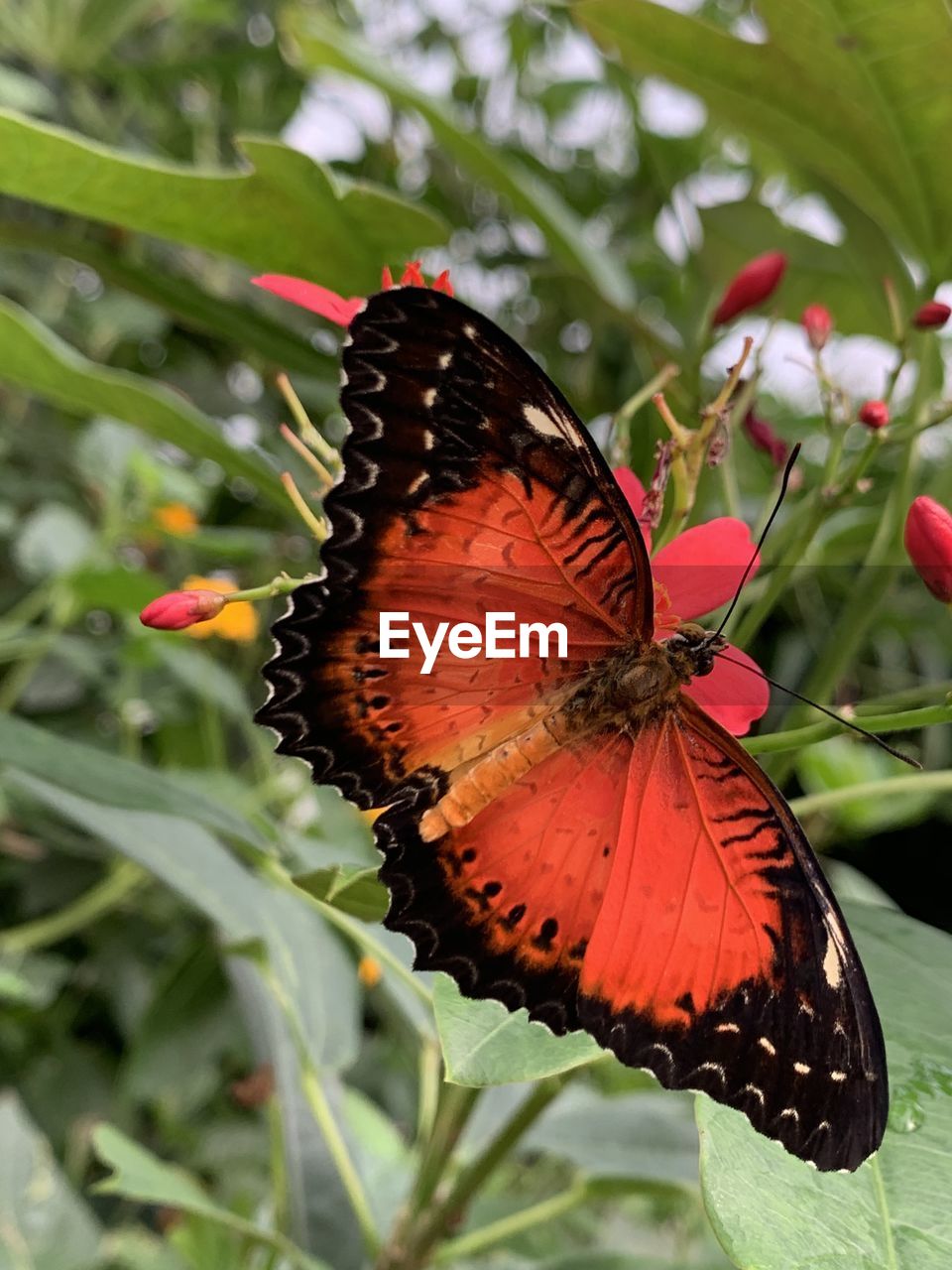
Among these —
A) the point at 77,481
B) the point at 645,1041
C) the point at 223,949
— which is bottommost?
the point at 223,949

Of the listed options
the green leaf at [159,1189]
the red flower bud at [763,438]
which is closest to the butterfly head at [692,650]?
the red flower bud at [763,438]

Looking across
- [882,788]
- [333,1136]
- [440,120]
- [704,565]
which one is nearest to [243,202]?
[440,120]

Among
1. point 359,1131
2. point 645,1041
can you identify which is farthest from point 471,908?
point 359,1131

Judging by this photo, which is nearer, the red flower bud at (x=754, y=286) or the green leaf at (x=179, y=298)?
the red flower bud at (x=754, y=286)

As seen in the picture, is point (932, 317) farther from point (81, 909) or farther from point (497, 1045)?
point (81, 909)

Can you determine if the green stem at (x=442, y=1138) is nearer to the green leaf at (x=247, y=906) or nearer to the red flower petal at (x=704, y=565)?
the green leaf at (x=247, y=906)

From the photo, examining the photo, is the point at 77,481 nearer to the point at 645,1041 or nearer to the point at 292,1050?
the point at 292,1050
